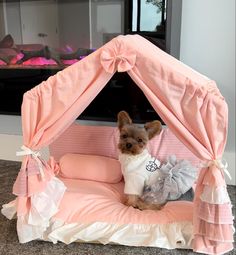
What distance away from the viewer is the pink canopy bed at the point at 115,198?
3.72ft

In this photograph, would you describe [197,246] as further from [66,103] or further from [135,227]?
[66,103]

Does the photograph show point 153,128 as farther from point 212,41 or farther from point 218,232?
point 212,41

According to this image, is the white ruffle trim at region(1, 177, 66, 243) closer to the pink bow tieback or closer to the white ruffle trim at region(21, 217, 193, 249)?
the white ruffle trim at region(21, 217, 193, 249)

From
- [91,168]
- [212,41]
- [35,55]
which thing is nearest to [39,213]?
[91,168]

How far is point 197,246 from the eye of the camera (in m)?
1.23

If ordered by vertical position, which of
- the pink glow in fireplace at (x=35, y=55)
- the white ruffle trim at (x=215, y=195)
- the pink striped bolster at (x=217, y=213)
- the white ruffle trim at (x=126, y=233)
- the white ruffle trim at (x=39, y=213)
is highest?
the pink glow in fireplace at (x=35, y=55)

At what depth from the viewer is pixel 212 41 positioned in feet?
6.11

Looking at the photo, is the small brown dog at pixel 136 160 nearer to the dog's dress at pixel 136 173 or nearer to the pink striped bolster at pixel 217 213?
the dog's dress at pixel 136 173

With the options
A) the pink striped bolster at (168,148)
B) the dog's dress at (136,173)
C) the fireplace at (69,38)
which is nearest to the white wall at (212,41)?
the fireplace at (69,38)

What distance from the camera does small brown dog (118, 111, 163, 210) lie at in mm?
1460

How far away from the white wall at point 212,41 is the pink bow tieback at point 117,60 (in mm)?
845

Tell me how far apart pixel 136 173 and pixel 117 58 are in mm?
563

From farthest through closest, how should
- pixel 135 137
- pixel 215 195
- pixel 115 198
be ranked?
pixel 115 198
pixel 135 137
pixel 215 195

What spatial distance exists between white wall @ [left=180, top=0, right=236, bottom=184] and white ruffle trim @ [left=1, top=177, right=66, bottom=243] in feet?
3.65
